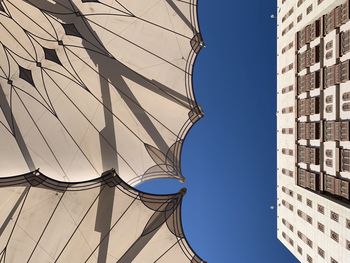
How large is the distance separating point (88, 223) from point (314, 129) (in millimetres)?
25432

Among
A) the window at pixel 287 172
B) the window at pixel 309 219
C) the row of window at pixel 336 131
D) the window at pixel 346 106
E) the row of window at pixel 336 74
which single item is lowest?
the window at pixel 309 219

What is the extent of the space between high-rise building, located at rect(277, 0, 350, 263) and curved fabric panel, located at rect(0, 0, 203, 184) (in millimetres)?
15941

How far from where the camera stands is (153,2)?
17109 millimetres

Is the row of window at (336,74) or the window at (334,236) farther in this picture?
the window at (334,236)

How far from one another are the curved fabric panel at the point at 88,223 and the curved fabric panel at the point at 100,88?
13.0 ft

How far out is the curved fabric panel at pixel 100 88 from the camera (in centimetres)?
1716

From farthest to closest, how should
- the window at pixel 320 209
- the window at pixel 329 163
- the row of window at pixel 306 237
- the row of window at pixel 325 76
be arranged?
the window at pixel 320 209, the window at pixel 329 163, the row of window at pixel 306 237, the row of window at pixel 325 76

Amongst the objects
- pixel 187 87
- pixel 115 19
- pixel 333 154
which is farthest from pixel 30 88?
pixel 333 154

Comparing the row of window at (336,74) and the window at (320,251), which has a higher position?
the row of window at (336,74)

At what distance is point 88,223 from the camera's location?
14.1 metres

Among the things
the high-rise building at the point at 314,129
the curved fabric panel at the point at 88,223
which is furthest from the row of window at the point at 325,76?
the curved fabric panel at the point at 88,223

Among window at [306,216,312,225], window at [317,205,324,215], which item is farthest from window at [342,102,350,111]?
window at [306,216,312,225]

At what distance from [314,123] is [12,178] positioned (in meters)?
28.2

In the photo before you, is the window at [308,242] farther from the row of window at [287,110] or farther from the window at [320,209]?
the row of window at [287,110]
